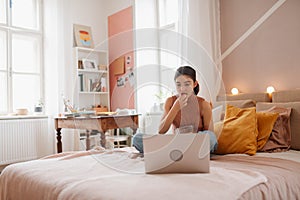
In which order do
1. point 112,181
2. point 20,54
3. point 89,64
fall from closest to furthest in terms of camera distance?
point 112,181 < point 20,54 < point 89,64

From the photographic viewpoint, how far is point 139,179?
126cm

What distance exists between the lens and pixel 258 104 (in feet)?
7.57

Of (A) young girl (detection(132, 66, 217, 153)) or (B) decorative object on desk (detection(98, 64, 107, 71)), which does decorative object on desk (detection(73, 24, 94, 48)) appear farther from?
(A) young girl (detection(132, 66, 217, 153))

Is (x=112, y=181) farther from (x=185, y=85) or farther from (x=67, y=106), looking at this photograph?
(x=67, y=106)

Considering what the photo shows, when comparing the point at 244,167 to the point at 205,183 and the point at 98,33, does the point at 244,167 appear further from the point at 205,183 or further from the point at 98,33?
the point at 98,33

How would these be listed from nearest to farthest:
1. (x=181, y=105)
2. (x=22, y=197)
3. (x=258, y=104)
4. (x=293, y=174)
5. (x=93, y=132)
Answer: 1. (x=293, y=174)
2. (x=22, y=197)
3. (x=181, y=105)
4. (x=258, y=104)
5. (x=93, y=132)

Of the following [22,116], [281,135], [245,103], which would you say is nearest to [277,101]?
[245,103]

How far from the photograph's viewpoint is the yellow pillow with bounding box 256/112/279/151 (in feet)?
6.38

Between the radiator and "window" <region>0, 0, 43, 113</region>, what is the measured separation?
40 cm

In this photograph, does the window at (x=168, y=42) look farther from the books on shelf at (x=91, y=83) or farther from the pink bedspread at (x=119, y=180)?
the pink bedspread at (x=119, y=180)

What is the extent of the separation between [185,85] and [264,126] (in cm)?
63

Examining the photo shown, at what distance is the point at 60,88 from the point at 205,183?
3.08 meters

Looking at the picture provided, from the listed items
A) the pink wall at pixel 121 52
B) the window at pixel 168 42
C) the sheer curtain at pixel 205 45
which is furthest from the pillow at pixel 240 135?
the pink wall at pixel 121 52

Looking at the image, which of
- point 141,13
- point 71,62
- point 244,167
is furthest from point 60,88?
point 244,167
